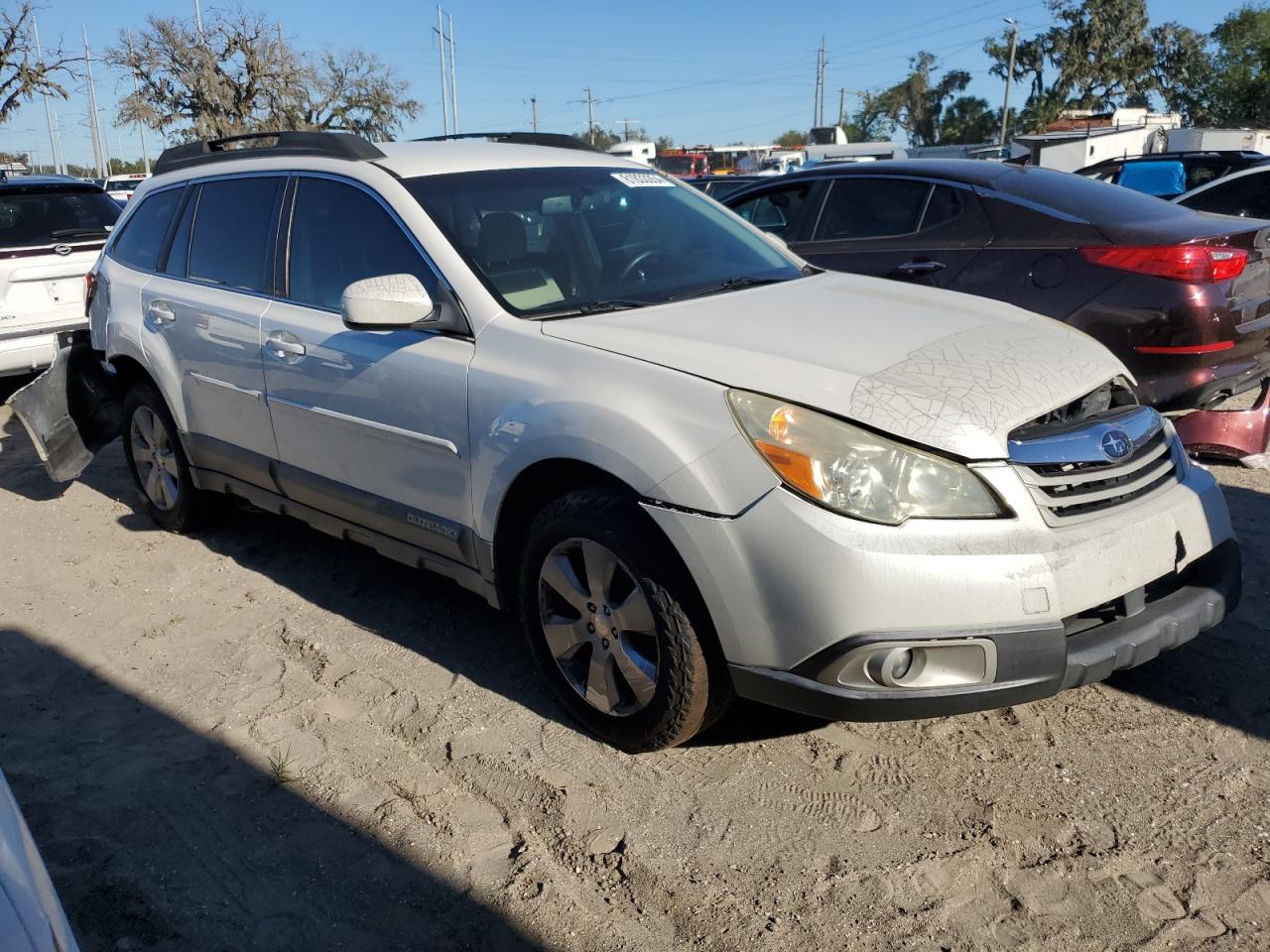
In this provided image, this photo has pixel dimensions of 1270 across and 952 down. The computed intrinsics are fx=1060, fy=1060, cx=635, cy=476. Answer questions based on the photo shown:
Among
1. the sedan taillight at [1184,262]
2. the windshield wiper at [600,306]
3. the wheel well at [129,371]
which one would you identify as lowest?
the wheel well at [129,371]

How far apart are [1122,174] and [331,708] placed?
13.3m

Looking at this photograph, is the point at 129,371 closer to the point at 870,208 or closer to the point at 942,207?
the point at 870,208

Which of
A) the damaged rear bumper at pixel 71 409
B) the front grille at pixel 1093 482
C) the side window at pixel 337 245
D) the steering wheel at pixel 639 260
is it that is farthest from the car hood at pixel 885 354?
the damaged rear bumper at pixel 71 409

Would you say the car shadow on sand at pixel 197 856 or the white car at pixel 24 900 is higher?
the white car at pixel 24 900

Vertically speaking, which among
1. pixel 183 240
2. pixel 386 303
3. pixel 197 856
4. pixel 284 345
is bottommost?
pixel 197 856

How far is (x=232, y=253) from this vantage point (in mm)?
4555

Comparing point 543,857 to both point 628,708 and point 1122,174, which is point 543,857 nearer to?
point 628,708

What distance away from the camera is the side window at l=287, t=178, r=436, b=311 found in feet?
12.2

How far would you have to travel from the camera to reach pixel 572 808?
117 inches

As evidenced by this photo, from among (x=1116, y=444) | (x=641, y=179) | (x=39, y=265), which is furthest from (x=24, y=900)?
(x=39, y=265)

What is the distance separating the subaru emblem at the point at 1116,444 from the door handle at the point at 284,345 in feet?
9.06

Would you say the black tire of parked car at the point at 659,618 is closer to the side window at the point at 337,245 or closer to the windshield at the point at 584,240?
the windshield at the point at 584,240

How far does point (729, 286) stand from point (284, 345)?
1.71m

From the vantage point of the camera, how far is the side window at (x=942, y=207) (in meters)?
5.86
